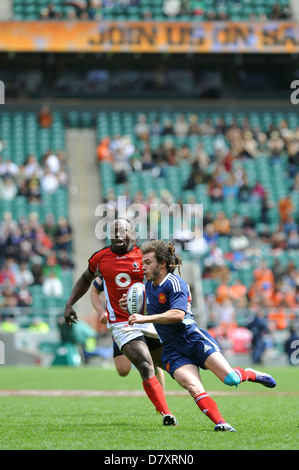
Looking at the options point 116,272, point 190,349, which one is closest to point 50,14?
point 116,272

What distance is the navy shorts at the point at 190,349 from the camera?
7.32 m

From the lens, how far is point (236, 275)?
2342 cm

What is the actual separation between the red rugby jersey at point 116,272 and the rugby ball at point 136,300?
0.72 m

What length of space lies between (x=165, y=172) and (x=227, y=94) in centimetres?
688

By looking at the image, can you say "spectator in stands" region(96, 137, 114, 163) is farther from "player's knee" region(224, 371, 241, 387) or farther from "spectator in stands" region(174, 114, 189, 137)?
"player's knee" region(224, 371, 241, 387)

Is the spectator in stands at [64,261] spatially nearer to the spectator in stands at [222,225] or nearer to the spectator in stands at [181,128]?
the spectator in stands at [222,225]

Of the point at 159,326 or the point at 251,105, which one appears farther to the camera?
the point at 251,105

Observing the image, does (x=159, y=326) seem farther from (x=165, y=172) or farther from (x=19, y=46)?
(x=19, y=46)

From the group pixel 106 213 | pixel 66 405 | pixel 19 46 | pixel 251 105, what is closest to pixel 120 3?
pixel 19 46

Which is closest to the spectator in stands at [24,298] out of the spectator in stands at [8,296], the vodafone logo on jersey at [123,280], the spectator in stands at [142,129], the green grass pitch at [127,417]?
the spectator in stands at [8,296]

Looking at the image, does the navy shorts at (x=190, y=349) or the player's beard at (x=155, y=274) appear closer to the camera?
the navy shorts at (x=190, y=349)

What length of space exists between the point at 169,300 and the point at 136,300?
2.15 feet

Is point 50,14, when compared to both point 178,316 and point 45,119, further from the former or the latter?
point 178,316

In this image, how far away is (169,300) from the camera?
24.1 feet
